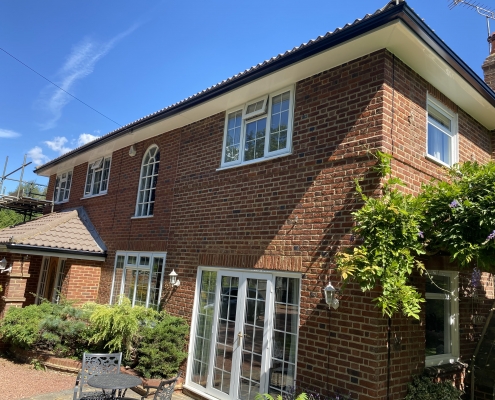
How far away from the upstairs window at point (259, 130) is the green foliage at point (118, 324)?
379cm

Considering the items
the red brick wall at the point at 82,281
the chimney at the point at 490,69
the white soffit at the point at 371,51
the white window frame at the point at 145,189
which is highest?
the chimney at the point at 490,69

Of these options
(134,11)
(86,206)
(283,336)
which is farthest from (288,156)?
(86,206)

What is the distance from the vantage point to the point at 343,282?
5.01 meters

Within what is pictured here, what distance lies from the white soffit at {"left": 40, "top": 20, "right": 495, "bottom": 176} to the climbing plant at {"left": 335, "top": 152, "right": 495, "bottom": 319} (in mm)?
2095

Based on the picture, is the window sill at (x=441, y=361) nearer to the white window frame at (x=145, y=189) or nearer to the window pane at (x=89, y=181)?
the white window frame at (x=145, y=189)

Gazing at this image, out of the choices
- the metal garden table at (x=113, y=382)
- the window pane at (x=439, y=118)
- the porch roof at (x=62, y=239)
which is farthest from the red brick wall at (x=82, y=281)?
the window pane at (x=439, y=118)

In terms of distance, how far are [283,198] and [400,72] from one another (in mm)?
2752

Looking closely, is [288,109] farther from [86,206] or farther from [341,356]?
[86,206]

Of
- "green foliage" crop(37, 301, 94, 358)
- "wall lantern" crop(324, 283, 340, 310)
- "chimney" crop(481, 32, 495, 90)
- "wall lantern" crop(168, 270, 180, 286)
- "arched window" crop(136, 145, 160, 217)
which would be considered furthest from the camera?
"arched window" crop(136, 145, 160, 217)

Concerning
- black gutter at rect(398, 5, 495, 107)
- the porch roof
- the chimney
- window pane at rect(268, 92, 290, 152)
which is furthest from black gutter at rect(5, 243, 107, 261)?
the chimney

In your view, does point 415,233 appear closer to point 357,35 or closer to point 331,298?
point 331,298

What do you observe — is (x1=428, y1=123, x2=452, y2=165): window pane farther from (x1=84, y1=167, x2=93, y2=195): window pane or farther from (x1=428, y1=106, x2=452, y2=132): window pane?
(x1=84, y1=167, x2=93, y2=195): window pane

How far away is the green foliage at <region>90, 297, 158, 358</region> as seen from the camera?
776 cm

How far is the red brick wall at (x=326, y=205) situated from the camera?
501 cm
